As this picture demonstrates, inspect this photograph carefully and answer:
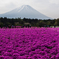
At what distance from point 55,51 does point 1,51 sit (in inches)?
108

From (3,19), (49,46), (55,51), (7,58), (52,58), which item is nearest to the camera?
(7,58)

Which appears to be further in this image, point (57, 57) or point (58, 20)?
point (58, 20)

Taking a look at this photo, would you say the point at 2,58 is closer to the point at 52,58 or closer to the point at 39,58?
the point at 39,58

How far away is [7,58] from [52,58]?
1.93 m

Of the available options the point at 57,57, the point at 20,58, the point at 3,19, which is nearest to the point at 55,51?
the point at 57,57

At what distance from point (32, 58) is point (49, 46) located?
2.48 metres

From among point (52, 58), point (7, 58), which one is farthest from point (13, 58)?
point (52, 58)

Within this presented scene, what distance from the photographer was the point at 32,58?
4.96 metres

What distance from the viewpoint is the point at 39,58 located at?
497 centimetres

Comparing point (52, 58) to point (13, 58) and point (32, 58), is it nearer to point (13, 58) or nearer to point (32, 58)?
point (32, 58)

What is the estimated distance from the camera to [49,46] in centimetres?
720

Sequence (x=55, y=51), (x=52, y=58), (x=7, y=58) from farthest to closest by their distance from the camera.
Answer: (x=55, y=51) < (x=52, y=58) < (x=7, y=58)

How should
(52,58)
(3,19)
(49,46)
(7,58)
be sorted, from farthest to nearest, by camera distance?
(3,19) < (49,46) < (52,58) < (7,58)

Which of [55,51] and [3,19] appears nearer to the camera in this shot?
[55,51]
